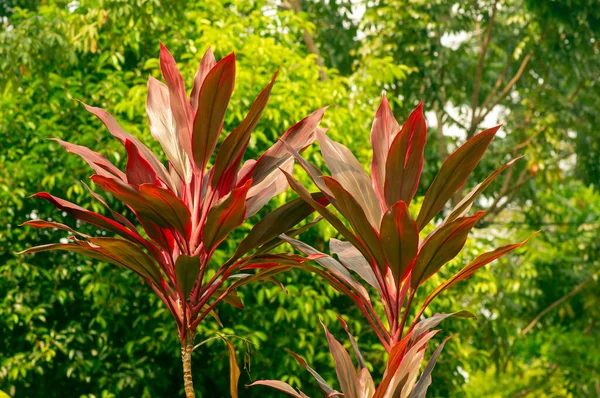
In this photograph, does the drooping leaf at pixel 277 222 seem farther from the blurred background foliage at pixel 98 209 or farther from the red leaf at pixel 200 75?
the blurred background foliage at pixel 98 209

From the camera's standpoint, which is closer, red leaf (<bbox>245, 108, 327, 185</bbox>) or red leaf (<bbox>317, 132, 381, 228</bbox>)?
red leaf (<bbox>317, 132, 381, 228</bbox>)

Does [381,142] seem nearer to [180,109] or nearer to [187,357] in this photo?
[180,109]

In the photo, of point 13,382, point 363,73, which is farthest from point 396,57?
point 13,382

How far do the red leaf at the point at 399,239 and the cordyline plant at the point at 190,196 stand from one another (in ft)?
0.74

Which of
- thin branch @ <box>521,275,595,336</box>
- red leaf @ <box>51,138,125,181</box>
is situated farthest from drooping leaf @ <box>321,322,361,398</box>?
thin branch @ <box>521,275,595,336</box>

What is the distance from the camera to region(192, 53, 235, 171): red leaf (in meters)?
1.83

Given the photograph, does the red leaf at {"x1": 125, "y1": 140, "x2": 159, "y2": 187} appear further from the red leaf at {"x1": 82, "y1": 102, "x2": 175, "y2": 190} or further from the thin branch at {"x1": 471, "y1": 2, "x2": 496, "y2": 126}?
the thin branch at {"x1": 471, "y1": 2, "x2": 496, "y2": 126}

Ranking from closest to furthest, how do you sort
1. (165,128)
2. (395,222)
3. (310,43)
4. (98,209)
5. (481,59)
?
(395,222) < (165,128) < (98,209) < (310,43) < (481,59)

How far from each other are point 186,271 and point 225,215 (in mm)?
157

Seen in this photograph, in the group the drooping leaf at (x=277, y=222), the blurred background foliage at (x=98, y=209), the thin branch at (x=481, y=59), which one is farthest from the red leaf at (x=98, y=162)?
the thin branch at (x=481, y=59)

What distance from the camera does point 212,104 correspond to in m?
1.86

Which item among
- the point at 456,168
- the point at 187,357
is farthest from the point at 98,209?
the point at 456,168

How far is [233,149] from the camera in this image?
191cm

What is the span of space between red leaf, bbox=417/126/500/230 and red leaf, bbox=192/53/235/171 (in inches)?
19.8
